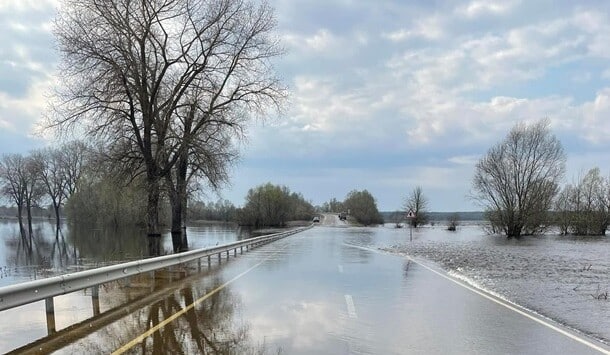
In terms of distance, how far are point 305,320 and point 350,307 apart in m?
1.70

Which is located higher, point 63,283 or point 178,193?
point 178,193

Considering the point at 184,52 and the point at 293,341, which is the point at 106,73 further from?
the point at 293,341

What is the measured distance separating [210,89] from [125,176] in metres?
8.96

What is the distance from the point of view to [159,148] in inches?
1415

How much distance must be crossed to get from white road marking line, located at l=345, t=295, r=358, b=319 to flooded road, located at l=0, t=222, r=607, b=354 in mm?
21

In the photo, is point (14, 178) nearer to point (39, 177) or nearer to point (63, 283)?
point (39, 177)

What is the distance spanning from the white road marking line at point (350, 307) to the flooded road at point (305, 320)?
0.07ft

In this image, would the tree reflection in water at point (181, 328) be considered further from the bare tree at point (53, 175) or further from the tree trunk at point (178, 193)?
the bare tree at point (53, 175)

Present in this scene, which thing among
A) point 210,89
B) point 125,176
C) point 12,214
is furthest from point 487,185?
point 12,214

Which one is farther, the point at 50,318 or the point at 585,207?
the point at 585,207

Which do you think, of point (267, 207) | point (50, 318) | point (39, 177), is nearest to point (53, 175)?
point (39, 177)

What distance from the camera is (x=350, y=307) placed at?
10.7 meters

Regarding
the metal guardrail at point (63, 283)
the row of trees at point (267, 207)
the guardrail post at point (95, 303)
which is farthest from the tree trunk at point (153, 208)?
the row of trees at point (267, 207)

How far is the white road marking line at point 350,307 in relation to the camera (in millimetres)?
9781
